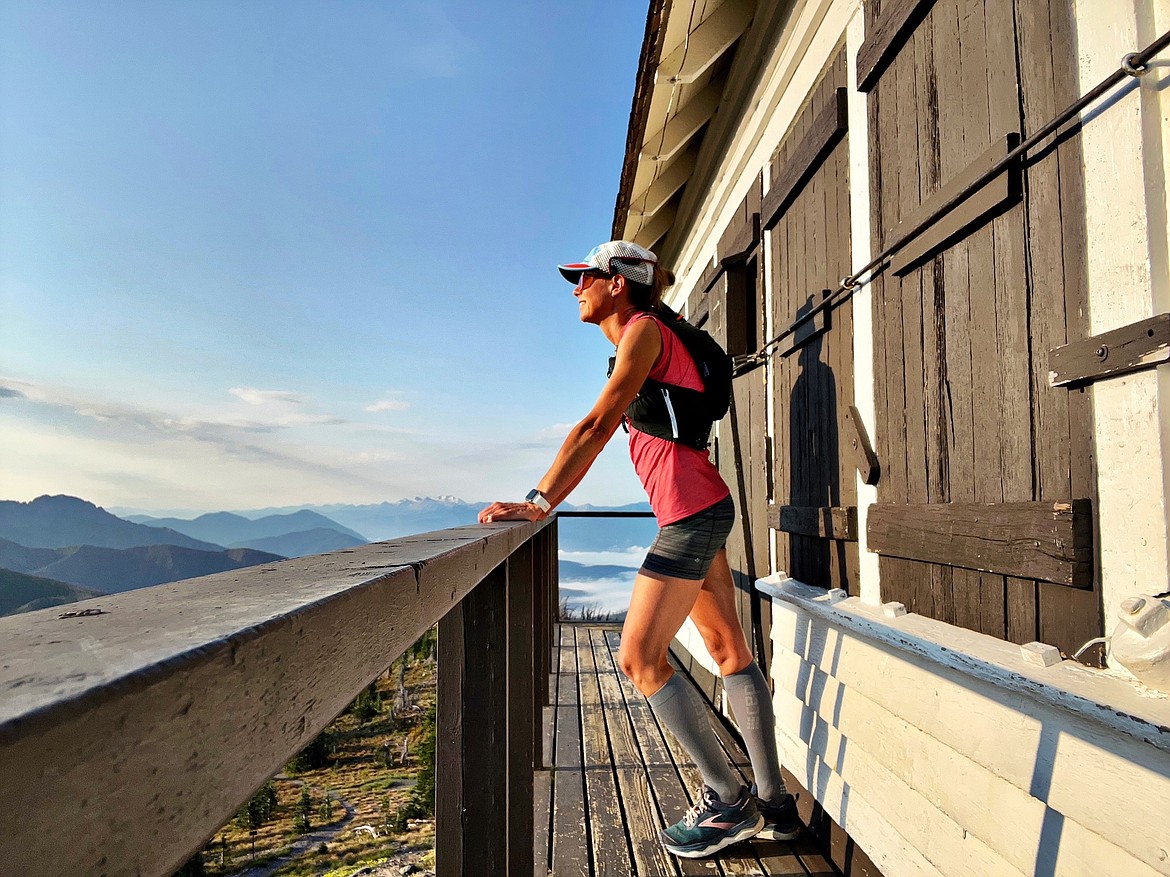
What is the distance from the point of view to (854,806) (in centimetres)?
195

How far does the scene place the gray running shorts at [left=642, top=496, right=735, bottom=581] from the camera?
7.06 feet

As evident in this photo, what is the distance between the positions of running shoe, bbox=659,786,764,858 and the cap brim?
5.43 feet

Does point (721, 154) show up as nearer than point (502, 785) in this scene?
No

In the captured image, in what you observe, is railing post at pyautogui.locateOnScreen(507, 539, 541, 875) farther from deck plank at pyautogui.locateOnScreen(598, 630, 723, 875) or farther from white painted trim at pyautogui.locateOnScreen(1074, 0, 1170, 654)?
white painted trim at pyautogui.locateOnScreen(1074, 0, 1170, 654)

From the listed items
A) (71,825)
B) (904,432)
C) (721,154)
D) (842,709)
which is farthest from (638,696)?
(71,825)

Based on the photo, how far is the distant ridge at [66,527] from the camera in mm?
68438

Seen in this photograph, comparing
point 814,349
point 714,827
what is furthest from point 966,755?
point 814,349

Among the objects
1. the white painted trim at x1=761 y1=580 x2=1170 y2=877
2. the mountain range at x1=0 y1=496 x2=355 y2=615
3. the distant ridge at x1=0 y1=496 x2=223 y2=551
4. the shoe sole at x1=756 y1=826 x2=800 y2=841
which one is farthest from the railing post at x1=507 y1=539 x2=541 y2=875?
the distant ridge at x1=0 y1=496 x2=223 y2=551

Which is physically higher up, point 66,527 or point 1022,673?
point 1022,673

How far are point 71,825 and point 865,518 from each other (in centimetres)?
209

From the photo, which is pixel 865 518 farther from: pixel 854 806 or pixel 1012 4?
pixel 1012 4

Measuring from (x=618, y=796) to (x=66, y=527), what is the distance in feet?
279

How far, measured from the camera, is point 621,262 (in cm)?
245

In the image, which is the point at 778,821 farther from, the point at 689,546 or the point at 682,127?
the point at 682,127
